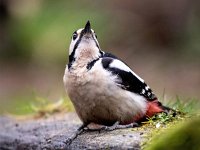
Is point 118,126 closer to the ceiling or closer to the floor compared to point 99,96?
closer to the floor

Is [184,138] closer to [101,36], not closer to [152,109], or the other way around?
[152,109]

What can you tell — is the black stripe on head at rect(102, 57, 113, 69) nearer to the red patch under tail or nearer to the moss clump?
the red patch under tail

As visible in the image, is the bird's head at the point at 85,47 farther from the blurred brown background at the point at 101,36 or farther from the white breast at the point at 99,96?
the blurred brown background at the point at 101,36

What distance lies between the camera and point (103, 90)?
5.46 m

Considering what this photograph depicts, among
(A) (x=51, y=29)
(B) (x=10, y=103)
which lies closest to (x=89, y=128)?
(B) (x=10, y=103)

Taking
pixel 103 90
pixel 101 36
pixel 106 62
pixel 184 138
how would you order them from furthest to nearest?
pixel 101 36 < pixel 106 62 < pixel 103 90 < pixel 184 138

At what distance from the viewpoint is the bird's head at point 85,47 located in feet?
18.9

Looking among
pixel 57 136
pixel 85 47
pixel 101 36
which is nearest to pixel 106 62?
pixel 85 47

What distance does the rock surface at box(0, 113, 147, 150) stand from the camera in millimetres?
5168

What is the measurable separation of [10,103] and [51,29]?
A: 323 cm

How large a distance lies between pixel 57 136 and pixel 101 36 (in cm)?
895

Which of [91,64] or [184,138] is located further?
[91,64]

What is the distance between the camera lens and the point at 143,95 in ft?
18.9

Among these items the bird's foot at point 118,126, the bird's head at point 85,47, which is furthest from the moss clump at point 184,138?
the bird's head at point 85,47
